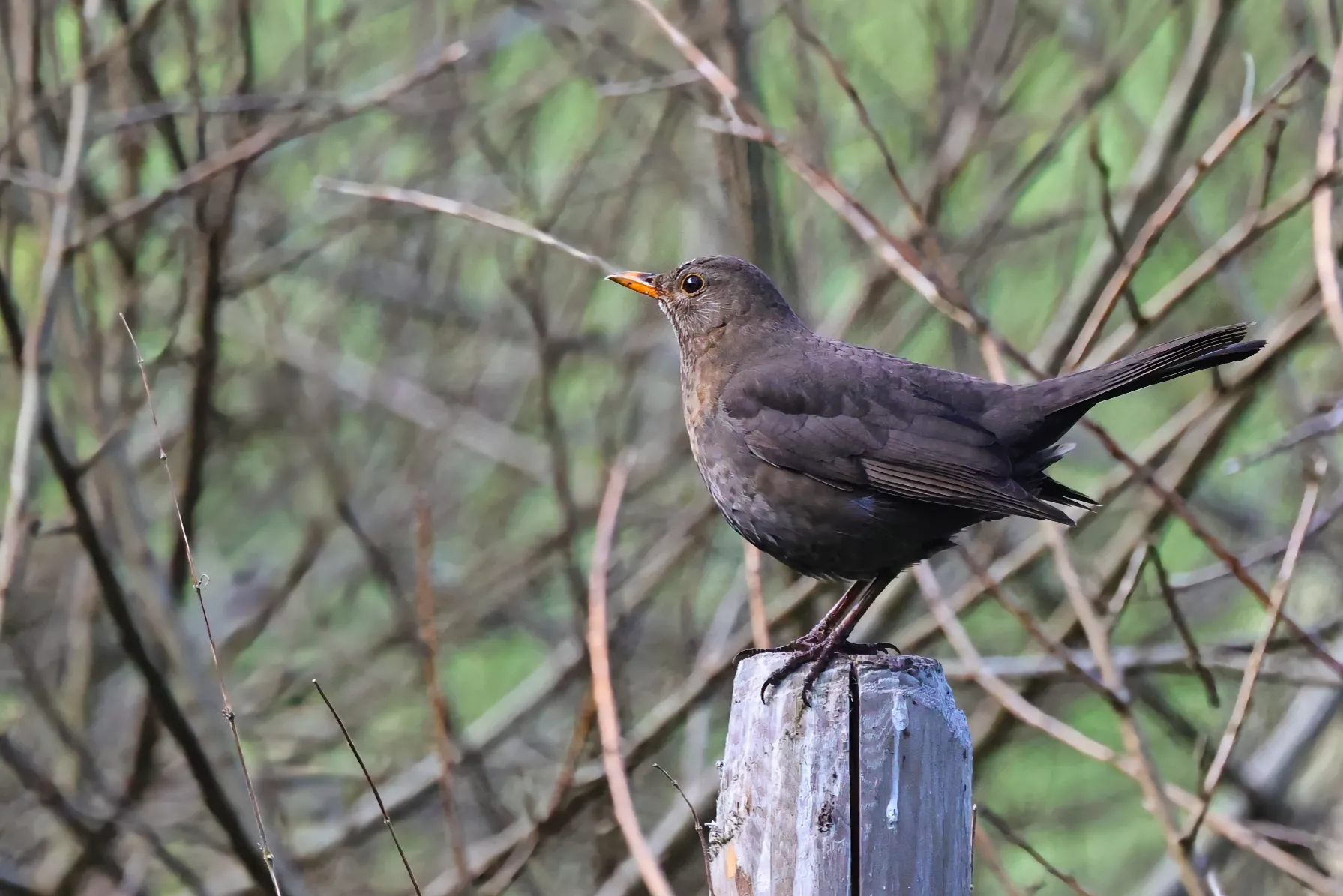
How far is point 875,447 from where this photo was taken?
3625mm

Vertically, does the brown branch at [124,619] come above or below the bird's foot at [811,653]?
above

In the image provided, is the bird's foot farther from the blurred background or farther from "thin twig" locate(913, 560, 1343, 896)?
the blurred background

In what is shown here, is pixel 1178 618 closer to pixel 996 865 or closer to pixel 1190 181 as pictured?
pixel 996 865

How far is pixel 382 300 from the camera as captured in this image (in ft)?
24.5

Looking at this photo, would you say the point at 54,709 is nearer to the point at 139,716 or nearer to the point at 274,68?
the point at 139,716

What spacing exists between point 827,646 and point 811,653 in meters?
0.06

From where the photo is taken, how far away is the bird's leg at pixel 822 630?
3176 millimetres

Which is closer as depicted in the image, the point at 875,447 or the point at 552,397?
the point at 875,447

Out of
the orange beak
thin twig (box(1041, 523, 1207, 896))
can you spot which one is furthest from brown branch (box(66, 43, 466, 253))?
thin twig (box(1041, 523, 1207, 896))

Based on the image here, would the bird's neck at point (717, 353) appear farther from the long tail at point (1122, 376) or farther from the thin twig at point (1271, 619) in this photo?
the thin twig at point (1271, 619)

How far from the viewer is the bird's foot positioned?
2584 millimetres

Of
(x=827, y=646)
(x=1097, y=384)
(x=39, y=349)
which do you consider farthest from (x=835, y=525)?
(x=39, y=349)

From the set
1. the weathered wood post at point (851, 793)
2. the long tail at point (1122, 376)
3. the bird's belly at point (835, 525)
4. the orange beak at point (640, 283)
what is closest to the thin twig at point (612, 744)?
the bird's belly at point (835, 525)

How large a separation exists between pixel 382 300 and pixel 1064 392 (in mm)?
4642
